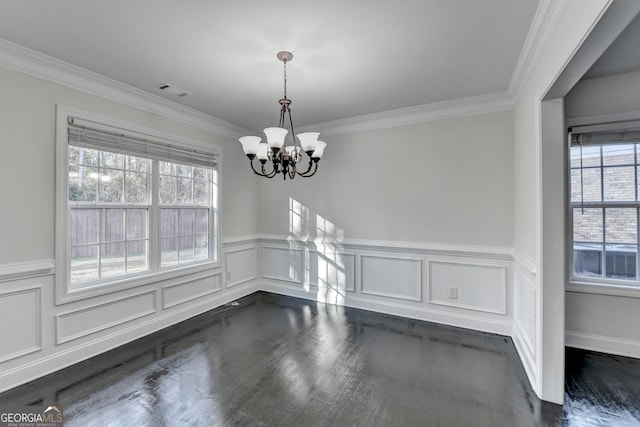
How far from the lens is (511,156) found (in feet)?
10.4

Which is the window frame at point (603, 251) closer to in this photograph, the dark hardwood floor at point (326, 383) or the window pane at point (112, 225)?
the dark hardwood floor at point (326, 383)

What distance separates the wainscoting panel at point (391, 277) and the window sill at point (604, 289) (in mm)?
1476

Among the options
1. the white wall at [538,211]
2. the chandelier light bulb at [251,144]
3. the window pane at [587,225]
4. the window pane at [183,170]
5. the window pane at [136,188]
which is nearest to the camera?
the white wall at [538,211]

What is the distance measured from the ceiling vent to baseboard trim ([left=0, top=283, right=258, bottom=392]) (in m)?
2.51

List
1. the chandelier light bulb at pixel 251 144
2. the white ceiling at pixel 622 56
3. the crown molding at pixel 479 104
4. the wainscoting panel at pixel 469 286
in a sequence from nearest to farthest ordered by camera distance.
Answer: the crown molding at pixel 479 104 < the white ceiling at pixel 622 56 < the chandelier light bulb at pixel 251 144 < the wainscoting panel at pixel 469 286

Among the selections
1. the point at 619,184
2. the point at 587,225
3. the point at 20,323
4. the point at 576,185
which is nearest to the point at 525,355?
the point at 587,225

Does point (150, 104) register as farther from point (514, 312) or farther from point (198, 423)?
point (514, 312)

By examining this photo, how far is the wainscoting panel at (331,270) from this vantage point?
160 inches

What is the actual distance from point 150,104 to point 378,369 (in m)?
3.57

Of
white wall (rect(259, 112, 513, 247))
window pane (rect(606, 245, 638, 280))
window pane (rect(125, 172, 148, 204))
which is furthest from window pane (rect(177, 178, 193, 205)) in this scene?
window pane (rect(606, 245, 638, 280))

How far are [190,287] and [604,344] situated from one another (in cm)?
447

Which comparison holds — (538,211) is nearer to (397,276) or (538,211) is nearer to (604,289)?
(604,289)

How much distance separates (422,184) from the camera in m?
3.62

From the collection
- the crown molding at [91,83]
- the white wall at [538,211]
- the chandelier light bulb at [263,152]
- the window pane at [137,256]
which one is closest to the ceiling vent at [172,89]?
the crown molding at [91,83]
